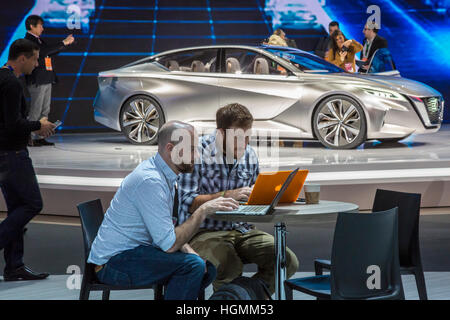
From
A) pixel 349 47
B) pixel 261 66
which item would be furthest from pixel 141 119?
pixel 349 47

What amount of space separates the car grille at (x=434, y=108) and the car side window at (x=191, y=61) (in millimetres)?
2443

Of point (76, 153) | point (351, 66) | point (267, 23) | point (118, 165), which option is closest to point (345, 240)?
point (118, 165)

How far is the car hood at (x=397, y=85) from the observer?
7.84 meters

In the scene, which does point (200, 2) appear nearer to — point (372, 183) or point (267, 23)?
point (267, 23)

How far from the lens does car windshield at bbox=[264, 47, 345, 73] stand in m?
8.27

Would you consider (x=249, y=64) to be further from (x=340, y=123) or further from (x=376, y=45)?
(x=376, y=45)

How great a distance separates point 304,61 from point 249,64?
0.63 meters

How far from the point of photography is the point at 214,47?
340 inches

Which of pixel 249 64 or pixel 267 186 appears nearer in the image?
pixel 267 186

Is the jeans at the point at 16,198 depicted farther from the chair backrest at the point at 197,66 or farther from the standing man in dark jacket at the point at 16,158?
the chair backrest at the point at 197,66

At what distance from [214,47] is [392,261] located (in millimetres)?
5807

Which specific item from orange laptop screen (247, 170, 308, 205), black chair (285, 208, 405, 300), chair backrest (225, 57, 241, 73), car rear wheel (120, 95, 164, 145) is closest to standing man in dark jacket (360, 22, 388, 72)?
chair backrest (225, 57, 241, 73)

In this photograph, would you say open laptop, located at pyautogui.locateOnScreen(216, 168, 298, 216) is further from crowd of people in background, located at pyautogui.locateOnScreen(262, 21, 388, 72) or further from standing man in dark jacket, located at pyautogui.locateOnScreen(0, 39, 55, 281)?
crowd of people in background, located at pyautogui.locateOnScreen(262, 21, 388, 72)

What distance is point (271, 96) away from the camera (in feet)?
26.6
